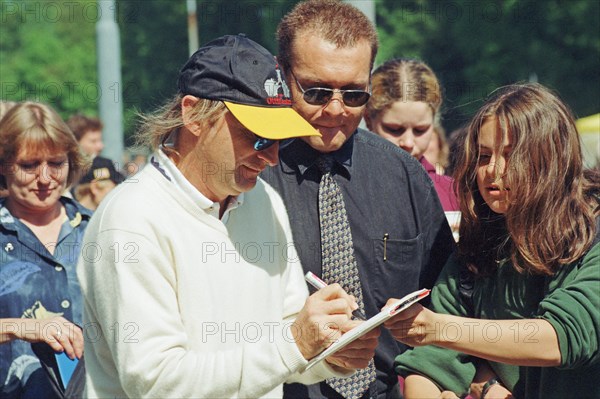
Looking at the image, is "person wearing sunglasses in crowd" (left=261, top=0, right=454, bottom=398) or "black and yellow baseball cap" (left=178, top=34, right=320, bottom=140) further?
"person wearing sunglasses in crowd" (left=261, top=0, right=454, bottom=398)

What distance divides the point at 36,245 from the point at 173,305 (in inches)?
84.9

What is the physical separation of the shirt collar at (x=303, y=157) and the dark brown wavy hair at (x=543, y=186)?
0.73 metres

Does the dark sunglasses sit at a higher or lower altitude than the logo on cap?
lower

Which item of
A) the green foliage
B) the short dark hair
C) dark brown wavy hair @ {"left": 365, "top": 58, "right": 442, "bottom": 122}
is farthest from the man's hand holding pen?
the green foliage

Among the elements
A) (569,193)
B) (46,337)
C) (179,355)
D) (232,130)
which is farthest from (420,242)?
(46,337)

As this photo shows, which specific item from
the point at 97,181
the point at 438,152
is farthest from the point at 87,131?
the point at 438,152

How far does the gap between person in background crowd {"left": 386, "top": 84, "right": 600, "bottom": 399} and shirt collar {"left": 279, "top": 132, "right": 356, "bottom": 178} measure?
606mm

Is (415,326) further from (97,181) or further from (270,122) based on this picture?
(97,181)

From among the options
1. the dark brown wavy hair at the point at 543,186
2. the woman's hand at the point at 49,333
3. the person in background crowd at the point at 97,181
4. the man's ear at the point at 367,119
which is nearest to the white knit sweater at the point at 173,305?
the dark brown wavy hair at the point at 543,186

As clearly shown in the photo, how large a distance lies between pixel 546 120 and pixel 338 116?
0.86 metres

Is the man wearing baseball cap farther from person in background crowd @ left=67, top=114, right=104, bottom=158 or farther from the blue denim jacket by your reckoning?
person in background crowd @ left=67, top=114, right=104, bottom=158

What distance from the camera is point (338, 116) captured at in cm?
382

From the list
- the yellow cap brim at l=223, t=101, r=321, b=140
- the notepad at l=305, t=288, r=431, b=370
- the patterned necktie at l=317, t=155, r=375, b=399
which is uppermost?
the yellow cap brim at l=223, t=101, r=321, b=140

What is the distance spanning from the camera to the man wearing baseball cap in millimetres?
2865
